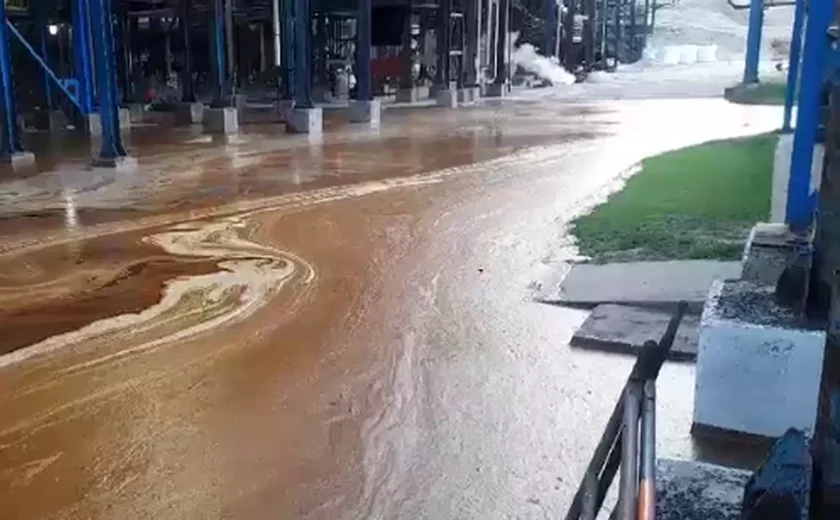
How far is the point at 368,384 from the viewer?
4.37 metres

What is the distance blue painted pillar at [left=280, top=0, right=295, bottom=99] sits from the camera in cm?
1809

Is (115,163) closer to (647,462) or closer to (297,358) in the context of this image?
(297,358)

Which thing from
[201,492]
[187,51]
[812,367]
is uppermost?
[187,51]

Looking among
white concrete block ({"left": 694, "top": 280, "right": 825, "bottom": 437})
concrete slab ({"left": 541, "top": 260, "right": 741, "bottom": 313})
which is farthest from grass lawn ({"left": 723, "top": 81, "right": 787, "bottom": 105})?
white concrete block ({"left": 694, "top": 280, "right": 825, "bottom": 437})

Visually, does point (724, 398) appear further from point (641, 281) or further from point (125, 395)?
point (125, 395)

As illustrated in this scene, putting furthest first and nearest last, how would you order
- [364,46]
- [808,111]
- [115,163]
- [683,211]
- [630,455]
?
[364,46], [115,163], [683,211], [808,111], [630,455]

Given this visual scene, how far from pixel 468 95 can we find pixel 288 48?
6393 millimetres

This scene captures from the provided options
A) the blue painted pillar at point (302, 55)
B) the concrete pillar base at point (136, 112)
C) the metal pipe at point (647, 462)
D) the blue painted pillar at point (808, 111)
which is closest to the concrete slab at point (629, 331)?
the blue painted pillar at point (808, 111)

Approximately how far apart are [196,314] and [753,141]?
9831mm

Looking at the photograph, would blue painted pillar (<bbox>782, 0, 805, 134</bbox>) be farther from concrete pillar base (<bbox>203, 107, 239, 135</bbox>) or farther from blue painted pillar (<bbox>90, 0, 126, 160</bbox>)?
concrete pillar base (<bbox>203, 107, 239, 135</bbox>)

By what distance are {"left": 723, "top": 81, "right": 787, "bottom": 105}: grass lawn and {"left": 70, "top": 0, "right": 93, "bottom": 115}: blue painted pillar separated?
14850 mm

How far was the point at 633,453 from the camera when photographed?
1.55 metres

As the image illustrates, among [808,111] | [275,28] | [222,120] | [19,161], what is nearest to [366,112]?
[222,120]

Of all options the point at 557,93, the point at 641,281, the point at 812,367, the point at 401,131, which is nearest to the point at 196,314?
the point at 641,281
